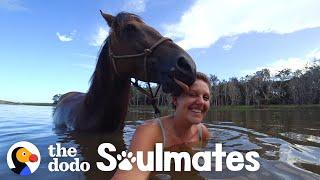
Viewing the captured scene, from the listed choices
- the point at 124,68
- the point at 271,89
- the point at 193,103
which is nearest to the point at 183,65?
the point at 193,103

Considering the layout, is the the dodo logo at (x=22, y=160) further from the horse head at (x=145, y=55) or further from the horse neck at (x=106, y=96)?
the horse head at (x=145, y=55)

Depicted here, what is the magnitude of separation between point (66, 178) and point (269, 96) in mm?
96842

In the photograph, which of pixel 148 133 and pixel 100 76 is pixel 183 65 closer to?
pixel 148 133

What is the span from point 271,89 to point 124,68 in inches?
3844

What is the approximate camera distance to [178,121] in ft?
14.2

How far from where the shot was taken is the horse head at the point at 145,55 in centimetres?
395

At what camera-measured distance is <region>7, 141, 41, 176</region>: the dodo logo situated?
3.88 m

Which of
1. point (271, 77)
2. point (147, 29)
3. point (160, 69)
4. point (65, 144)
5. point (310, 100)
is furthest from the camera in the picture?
point (271, 77)

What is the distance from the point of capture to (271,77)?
10088 centimetres

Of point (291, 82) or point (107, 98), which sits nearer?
point (107, 98)

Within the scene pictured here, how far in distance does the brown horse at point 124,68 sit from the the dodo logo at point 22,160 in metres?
1.67

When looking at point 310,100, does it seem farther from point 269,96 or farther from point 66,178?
point 66,178

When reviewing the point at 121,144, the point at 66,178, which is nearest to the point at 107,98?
the point at 121,144

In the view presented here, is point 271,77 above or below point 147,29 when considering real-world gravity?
above
